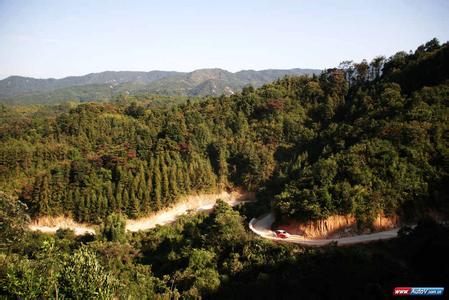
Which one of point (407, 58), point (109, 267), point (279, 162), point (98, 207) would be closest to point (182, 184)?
point (98, 207)

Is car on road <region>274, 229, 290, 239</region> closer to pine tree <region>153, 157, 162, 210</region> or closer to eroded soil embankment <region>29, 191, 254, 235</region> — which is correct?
eroded soil embankment <region>29, 191, 254, 235</region>

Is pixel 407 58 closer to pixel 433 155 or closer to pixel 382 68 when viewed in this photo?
pixel 382 68

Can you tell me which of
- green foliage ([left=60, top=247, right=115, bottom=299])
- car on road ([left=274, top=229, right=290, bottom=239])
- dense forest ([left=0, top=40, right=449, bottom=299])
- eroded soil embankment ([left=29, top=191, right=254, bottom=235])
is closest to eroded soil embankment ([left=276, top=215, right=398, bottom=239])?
dense forest ([left=0, top=40, right=449, bottom=299])

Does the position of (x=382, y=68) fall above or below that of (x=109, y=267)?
above

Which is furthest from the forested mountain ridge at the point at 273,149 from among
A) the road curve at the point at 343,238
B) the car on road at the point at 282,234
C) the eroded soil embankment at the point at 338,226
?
the car on road at the point at 282,234

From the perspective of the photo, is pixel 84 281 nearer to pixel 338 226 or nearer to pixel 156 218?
pixel 338 226

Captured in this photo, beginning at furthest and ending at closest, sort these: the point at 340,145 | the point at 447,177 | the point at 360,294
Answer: the point at 340,145
the point at 447,177
the point at 360,294
